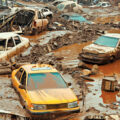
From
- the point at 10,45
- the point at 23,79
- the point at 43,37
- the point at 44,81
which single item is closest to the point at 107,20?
the point at 43,37

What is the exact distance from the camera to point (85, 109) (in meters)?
9.34

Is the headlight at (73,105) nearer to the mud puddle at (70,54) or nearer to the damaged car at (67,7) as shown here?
the mud puddle at (70,54)

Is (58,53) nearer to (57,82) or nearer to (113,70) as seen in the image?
(113,70)

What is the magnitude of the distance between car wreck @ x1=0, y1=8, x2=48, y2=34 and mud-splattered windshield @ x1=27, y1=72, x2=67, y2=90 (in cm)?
1232

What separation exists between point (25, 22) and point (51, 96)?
606 inches

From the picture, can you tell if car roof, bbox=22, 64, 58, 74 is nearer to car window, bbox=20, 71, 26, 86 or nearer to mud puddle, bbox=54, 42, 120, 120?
car window, bbox=20, 71, 26, 86

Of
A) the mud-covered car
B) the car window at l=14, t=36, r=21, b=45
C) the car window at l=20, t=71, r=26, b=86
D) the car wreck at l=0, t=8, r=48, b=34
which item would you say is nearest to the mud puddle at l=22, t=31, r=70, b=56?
the car wreck at l=0, t=8, r=48, b=34

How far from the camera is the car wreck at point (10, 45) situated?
Result: 13.8 meters

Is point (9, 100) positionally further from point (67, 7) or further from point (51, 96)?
point (67, 7)

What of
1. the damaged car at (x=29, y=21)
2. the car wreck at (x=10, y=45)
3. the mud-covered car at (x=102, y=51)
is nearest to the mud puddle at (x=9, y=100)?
the car wreck at (x=10, y=45)

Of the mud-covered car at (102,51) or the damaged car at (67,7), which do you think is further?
the damaged car at (67,7)

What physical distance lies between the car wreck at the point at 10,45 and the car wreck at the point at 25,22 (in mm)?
5819

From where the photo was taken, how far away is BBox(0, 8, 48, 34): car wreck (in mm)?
21406

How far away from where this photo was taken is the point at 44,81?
9.15 meters
